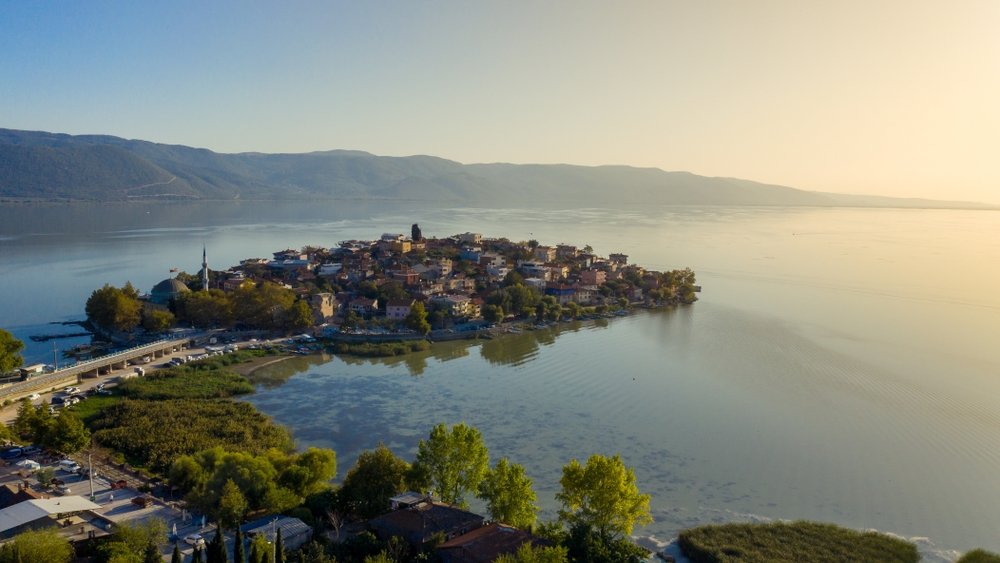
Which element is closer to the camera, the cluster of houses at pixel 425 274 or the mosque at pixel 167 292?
the mosque at pixel 167 292

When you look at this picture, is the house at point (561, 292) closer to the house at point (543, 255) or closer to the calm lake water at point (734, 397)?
the calm lake water at point (734, 397)

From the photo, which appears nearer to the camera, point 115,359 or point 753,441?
point 753,441

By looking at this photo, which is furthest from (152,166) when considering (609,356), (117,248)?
(609,356)

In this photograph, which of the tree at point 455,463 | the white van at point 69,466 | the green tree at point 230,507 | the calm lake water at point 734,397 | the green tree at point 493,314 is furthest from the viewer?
the green tree at point 493,314

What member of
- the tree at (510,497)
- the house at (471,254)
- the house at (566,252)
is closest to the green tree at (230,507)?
the tree at (510,497)

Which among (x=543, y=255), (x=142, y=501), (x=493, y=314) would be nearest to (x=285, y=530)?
(x=142, y=501)

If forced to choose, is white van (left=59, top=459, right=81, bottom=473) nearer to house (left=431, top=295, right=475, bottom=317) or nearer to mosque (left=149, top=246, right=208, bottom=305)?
mosque (left=149, top=246, right=208, bottom=305)

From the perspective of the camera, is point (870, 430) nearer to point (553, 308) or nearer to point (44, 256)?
point (553, 308)
